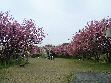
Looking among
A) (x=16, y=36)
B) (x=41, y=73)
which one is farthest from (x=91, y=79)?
(x=16, y=36)

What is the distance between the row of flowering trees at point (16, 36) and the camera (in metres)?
24.0

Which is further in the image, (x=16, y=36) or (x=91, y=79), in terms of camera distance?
(x=16, y=36)

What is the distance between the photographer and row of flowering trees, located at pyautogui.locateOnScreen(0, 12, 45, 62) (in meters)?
24.0

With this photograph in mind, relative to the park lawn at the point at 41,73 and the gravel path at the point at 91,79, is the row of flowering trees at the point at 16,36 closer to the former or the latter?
the park lawn at the point at 41,73

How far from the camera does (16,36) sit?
25.4m

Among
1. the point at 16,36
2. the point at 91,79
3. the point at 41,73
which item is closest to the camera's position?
the point at 91,79

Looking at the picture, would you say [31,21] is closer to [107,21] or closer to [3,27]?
[3,27]

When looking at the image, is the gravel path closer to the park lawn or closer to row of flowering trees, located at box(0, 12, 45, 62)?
the park lawn

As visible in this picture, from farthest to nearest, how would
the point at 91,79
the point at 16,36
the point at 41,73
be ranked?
the point at 16,36 → the point at 41,73 → the point at 91,79

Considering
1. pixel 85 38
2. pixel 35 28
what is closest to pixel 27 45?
pixel 35 28

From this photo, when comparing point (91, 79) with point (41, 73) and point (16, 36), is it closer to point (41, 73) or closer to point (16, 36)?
point (41, 73)

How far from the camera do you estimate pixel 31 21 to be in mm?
27984

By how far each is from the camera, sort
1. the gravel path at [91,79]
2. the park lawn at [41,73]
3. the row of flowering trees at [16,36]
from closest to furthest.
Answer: the gravel path at [91,79] → the park lawn at [41,73] → the row of flowering trees at [16,36]

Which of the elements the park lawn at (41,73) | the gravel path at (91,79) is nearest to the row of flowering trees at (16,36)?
the park lawn at (41,73)
